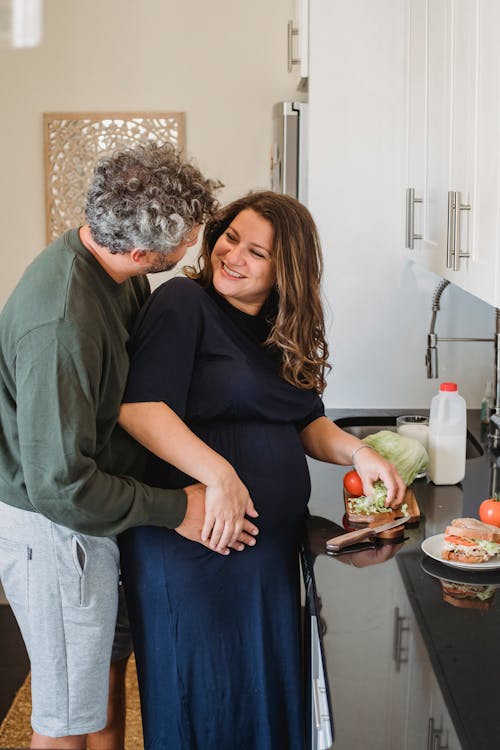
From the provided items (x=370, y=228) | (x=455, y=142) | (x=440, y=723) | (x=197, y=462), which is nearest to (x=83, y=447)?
(x=197, y=462)

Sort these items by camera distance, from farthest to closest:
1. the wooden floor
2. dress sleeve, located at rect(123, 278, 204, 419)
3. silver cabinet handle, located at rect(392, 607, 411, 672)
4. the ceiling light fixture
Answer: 1. the ceiling light fixture
2. the wooden floor
3. dress sleeve, located at rect(123, 278, 204, 419)
4. silver cabinet handle, located at rect(392, 607, 411, 672)

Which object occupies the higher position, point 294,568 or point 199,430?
point 199,430

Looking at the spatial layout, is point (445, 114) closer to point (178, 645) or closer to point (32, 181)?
point (178, 645)

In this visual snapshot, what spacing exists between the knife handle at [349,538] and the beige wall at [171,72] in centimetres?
243

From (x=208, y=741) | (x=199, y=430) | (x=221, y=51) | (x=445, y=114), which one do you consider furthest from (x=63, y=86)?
(x=208, y=741)

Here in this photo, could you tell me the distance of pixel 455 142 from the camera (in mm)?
1806

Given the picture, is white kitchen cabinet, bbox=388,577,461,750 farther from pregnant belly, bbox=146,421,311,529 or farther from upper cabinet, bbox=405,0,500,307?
upper cabinet, bbox=405,0,500,307

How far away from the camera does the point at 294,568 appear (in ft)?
5.60

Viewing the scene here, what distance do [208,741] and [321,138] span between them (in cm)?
172

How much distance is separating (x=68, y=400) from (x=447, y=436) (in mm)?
901

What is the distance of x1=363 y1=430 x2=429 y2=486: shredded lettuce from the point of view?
1.93 m

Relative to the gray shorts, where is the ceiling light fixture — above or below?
above

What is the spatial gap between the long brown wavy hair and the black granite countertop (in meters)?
0.32

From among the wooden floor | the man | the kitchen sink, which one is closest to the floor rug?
the wooden floor
